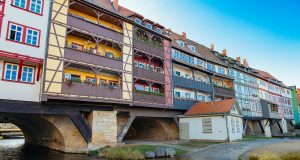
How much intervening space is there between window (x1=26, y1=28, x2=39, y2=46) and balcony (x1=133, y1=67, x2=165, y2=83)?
9672 millimetres

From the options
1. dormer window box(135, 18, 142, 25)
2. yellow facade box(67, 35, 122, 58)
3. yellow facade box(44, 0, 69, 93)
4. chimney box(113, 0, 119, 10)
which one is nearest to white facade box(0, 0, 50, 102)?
yellow facade box(44, 0, 69, 93)

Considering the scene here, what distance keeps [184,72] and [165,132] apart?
894cm

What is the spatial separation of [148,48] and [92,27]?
24.5 ft

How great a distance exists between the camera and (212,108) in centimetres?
2734

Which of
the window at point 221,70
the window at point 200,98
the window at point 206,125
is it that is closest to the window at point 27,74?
the window at point 206,125

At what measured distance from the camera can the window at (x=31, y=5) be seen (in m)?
17.0

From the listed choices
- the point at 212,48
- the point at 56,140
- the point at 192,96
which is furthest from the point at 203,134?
the point at 212,48

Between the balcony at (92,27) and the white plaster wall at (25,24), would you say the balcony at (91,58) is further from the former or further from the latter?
the balcony at (92,27)

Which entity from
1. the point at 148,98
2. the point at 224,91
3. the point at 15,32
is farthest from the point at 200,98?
the point at 15,32

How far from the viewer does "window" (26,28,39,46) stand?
17.0 meters

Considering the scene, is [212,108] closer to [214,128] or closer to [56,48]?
[214,128]

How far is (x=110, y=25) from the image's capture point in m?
24.4

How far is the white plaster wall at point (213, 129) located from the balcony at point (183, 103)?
1.63 m

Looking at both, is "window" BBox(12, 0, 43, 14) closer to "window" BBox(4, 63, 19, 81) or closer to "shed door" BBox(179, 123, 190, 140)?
"window" BBox(4, 63, 19, 81)
